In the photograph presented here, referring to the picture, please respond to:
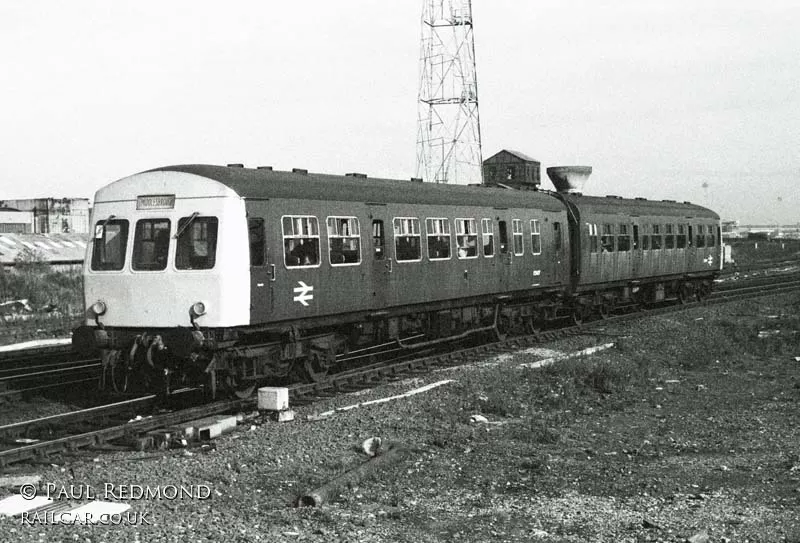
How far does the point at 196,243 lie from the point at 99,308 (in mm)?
1837

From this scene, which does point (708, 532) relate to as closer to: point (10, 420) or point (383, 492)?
point (383, 492)

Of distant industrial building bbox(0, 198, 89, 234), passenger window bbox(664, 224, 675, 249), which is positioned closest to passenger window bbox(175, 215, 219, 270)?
passenger window bbox(664, 224, 675, 249)

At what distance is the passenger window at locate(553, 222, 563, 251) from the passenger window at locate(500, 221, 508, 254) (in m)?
2.60

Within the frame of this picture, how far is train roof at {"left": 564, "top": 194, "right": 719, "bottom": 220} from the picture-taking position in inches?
903

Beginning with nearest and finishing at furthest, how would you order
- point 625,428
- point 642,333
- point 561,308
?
point 625,428 < point 642,333 < point 561,308

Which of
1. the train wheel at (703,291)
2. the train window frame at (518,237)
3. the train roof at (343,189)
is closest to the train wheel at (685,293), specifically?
the train wheel at (703,291)

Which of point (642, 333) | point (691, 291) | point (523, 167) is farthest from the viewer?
point (523, 167)

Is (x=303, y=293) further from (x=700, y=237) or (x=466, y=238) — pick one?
(x=700, y=237)

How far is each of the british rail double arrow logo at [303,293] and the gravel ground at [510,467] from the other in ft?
4.98

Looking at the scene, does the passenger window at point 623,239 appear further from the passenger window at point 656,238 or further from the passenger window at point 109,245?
the passenger window at point 109,245

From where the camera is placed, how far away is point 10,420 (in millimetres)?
12008

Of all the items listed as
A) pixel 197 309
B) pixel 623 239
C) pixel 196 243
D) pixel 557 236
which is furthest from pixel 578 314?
pixel 197 309

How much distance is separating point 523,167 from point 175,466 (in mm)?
42080

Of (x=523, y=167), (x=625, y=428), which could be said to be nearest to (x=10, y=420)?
(x=625, y=428)
